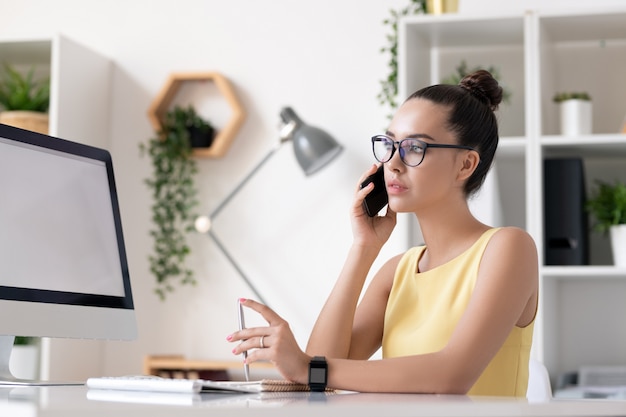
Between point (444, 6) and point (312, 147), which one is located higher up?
point (444, 6)

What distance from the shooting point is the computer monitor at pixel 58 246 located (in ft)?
5.41

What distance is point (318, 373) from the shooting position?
1384mm

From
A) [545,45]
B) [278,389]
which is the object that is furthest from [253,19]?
[278,389]

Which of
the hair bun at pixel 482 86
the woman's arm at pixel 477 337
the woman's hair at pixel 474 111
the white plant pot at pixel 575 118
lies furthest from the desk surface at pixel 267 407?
the white plant pot at pixel 575 118

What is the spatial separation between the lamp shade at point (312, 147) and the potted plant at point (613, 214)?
0.88 m

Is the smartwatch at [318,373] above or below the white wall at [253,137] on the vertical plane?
below

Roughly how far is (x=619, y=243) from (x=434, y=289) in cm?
150

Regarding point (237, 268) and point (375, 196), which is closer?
point (375, 196)

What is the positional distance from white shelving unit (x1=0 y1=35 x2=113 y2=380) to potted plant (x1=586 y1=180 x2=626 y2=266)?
1800 mm

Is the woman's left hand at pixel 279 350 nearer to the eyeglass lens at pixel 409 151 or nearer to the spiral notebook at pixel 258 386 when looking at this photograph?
the spiral notebook at pixel 258 386

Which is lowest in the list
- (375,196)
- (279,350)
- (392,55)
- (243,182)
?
(279,350)

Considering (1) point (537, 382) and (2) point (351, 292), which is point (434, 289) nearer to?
(2) point (351, 292)

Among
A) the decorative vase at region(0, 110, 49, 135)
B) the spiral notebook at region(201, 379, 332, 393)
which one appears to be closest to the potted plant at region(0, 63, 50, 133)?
the decorative vase at region(0, 110, 49, 135)

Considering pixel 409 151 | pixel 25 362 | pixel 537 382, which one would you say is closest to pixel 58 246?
pixel 409 151
